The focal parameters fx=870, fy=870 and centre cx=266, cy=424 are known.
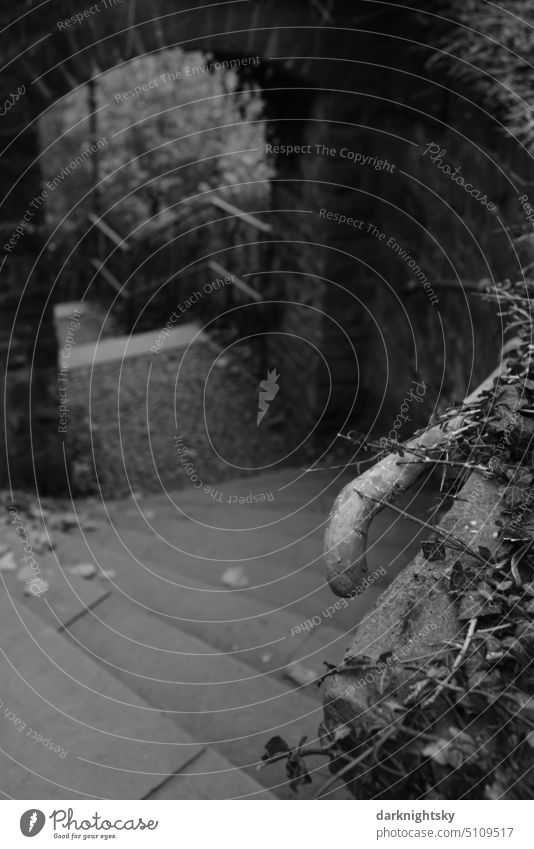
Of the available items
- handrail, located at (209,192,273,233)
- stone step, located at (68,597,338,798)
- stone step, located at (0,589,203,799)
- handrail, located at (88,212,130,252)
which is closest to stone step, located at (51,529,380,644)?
stone step, located at (68,597,338,798)

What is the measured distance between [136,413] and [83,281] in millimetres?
3046

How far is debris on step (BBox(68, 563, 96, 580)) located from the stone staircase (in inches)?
1.1

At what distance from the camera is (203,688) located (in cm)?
237

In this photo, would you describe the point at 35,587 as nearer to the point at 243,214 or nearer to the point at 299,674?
the point at 299,674

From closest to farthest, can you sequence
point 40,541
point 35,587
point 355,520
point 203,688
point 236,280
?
point 355,520 < point 203,688 < point 35,587 < point 40,541 < point 236,280

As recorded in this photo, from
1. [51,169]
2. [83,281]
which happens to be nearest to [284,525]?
[83,281]

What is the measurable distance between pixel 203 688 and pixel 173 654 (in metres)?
0.22

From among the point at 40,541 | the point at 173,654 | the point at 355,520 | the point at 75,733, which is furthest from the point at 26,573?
the point at 355,520

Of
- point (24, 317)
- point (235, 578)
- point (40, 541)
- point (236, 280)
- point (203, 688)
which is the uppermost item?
point (236, 280)

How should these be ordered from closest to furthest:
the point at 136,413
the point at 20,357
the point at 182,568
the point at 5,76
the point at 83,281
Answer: the point at 182,568
the point at 5,76
the point at 20,357
the point at 136,413
the point at 83,281

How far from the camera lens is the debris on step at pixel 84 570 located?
327 centimetres

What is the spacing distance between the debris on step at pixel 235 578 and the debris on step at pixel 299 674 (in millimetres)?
761
